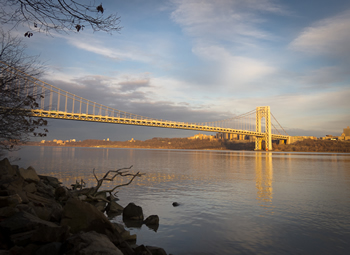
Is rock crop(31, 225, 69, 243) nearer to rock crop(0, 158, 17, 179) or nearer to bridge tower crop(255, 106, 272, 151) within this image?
rock crop(0, 158, 17, 179)

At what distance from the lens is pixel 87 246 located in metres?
3.05

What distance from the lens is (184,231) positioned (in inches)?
230

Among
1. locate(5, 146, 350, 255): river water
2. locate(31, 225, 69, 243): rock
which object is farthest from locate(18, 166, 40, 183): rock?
locate(31, 225, 69, 243): rock

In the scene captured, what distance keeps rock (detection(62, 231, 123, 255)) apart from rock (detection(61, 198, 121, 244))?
27.4 inches

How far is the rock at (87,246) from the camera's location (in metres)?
2.97

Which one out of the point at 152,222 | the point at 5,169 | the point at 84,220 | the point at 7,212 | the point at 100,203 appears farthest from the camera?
the point at 100,203

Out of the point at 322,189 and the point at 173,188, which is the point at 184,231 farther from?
the point at 322,189

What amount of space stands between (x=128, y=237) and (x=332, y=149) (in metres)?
97.8

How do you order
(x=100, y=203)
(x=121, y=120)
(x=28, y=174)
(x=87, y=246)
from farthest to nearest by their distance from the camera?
(x=121, y=120) < (x=28, y=174) < (x=100, y=203) < (x=87, y=246)

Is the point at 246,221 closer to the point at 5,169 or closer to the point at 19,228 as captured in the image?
the point at 19,228

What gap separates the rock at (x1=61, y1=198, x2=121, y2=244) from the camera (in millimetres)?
3975

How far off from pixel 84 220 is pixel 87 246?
108 centimetres

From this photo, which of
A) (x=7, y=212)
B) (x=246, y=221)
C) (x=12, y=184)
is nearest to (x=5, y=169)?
(x=12, y=184)

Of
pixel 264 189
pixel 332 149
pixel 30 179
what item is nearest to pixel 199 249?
pixel 30 179
